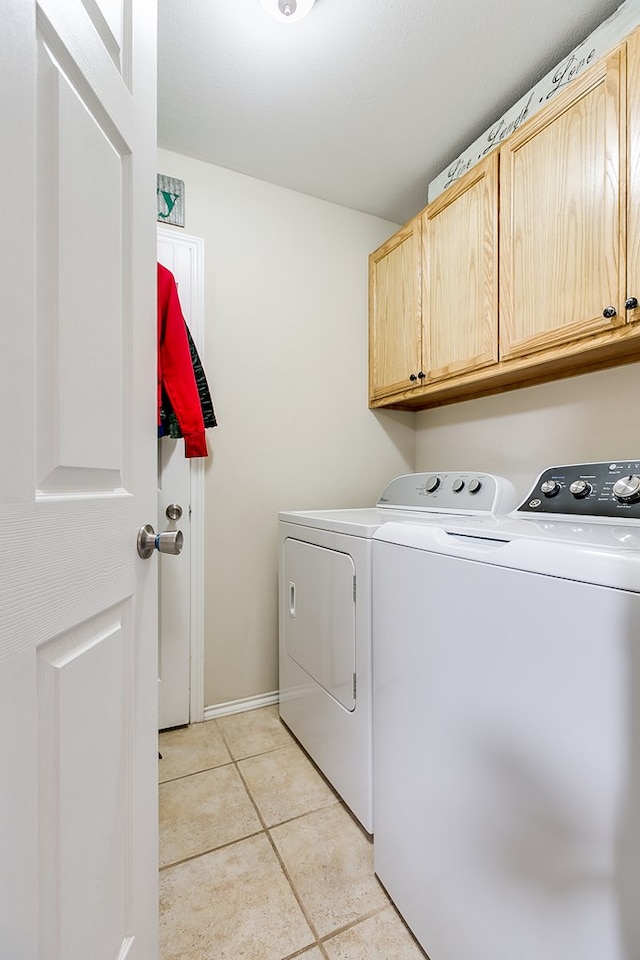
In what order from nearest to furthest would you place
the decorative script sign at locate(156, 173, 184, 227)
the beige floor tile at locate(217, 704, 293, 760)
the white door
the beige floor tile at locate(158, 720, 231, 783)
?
the white door → the beige floor tile at locate(158, 720, 231, 783) → the beige floor tile at locate(217, 704, 293, 760) → the decorative script sign at locate(156, 173, 184, 227)

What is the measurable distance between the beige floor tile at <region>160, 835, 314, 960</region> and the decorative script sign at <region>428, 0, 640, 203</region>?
2466 millimetres

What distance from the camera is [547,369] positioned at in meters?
1.57

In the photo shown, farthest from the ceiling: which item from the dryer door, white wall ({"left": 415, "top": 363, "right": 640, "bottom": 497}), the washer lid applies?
the dryer door

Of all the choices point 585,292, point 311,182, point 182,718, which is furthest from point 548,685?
point 311,182

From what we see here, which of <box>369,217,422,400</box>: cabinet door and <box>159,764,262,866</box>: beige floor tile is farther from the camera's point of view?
<box>369,217,422,400</box>: cabinet door

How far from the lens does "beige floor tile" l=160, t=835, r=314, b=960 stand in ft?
3.16

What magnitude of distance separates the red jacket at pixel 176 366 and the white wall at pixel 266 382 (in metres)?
0.23

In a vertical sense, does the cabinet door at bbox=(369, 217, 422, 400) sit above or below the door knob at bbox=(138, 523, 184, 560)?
above

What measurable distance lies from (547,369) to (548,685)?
1263 millimetres

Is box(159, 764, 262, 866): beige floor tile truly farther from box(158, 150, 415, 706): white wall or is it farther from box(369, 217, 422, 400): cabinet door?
box(369, 217, 422, 400): cabinet door

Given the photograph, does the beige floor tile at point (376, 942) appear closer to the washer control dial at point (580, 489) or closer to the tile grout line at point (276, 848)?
the tile grout line at point (276, 848)

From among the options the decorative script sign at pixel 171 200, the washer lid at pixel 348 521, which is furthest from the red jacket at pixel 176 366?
the washer lid at pixel 348 521

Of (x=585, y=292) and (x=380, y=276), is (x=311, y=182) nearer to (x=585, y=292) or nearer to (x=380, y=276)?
(x=380, y=276)

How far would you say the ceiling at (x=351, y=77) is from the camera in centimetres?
129
